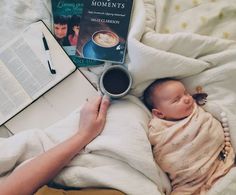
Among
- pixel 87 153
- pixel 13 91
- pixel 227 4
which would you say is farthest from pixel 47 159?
pixel 227 4

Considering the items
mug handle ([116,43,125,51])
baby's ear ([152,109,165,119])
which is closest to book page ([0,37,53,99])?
mug handle ([116,43,125,51])

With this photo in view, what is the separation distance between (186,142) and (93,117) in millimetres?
254

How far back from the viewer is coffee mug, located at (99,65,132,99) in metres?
1.06

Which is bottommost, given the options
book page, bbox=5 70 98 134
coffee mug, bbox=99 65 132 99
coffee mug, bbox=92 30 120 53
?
book page, bbox=5 70 98 134

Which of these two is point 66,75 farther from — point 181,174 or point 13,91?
point 181,174

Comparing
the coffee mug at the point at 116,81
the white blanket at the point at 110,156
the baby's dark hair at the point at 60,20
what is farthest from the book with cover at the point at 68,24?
the white blanket at the point at 110,156

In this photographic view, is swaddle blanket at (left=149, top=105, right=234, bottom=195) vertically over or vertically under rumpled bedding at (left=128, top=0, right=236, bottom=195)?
under

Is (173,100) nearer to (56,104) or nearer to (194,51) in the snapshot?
(194,51)

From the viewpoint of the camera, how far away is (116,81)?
1080 millimetres

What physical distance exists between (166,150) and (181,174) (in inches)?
2.9

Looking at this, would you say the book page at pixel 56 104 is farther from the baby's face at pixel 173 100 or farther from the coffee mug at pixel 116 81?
the baby's face at pixel 173 100

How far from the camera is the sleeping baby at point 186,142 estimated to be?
1.01 metres

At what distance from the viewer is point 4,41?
1.18 metres

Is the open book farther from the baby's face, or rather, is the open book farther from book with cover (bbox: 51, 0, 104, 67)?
the baby's face
